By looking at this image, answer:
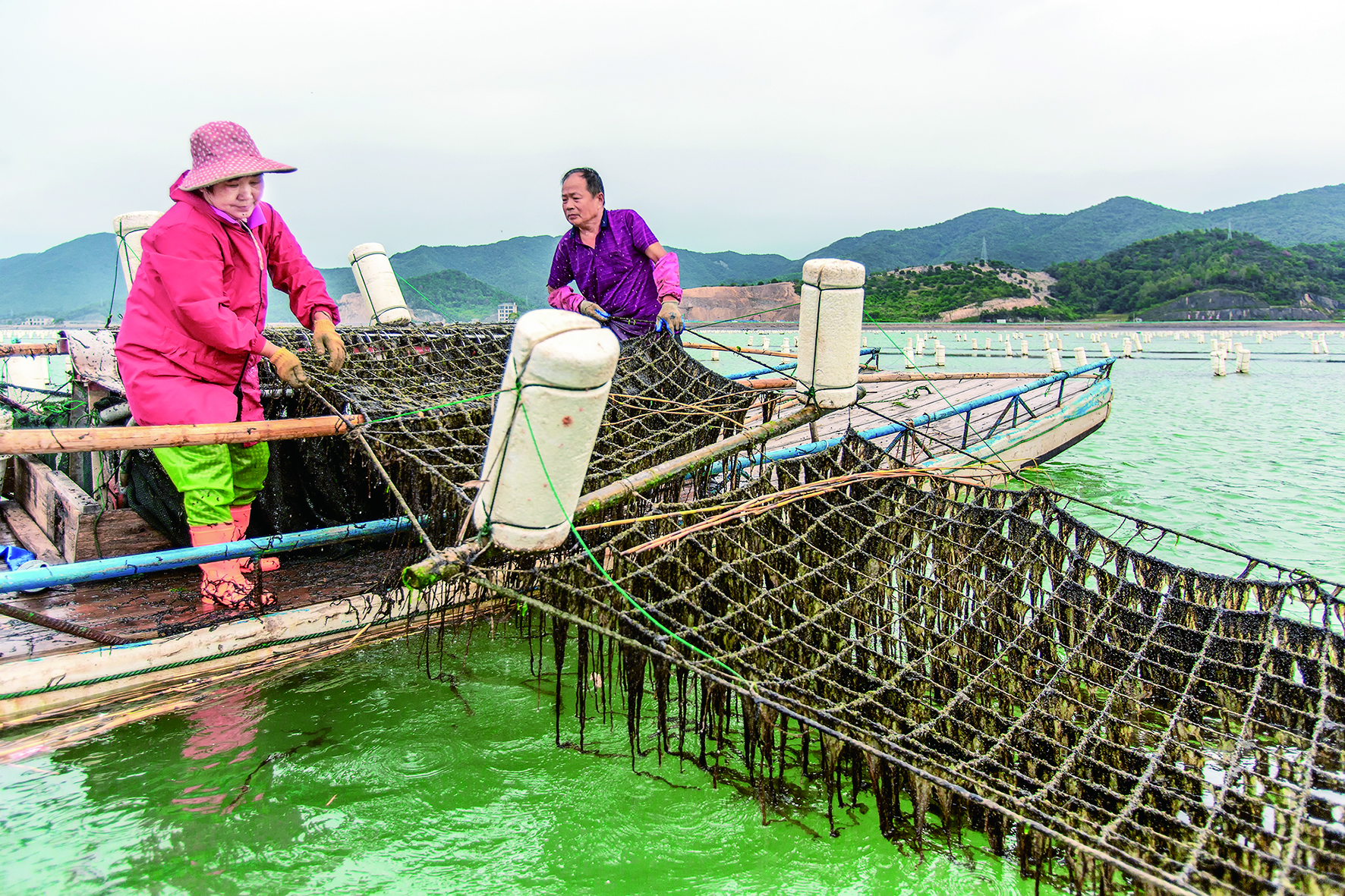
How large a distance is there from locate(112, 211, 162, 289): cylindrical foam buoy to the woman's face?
84.9 inches

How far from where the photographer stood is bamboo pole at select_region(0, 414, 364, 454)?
8.30ft

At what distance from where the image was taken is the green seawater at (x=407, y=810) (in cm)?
252

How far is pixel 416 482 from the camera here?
131 inches

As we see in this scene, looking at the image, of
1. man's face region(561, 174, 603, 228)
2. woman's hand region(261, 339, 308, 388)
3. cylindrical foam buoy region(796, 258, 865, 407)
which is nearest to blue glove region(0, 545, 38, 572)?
woman's hand region(261, 339, 308, 388)

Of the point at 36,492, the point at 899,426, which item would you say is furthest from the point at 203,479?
the point at 899,426

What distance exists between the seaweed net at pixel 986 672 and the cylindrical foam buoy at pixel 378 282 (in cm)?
322

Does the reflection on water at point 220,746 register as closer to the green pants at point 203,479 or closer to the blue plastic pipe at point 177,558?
the blue plastic pipe at point 177,558

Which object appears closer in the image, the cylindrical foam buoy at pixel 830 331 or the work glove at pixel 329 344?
the cylindrical foam buoy at pixel 830 331

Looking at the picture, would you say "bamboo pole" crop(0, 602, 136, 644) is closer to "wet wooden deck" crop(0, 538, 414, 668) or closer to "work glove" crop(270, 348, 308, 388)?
"wet wooden deck" crop(0, 538, 414, 668)

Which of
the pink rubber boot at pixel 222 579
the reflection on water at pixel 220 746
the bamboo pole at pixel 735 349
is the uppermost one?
the bamboo pole at pixel 735 349

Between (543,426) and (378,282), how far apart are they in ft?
14.4

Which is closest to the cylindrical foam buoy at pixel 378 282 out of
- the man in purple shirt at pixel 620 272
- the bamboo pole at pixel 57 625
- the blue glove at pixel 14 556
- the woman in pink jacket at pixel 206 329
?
the man in purple shirt at pixel 620 272

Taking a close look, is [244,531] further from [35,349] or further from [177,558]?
[35,349]

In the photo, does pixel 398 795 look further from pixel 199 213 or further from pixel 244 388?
pixel 199 213
